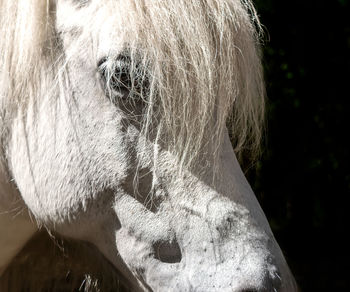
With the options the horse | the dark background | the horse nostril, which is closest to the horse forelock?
the horse

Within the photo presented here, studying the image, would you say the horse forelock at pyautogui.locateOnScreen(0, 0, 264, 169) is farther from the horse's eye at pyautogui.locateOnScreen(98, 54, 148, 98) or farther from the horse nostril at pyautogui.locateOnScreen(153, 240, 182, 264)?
the horse nostril at pyautogui.locateOnScreen(153, 240, 182, 264)

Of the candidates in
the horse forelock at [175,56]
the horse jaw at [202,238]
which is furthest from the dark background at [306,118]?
the horse jaw at [202,238]

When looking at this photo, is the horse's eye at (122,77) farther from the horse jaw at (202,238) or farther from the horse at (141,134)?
the horse jaw at (202,238)

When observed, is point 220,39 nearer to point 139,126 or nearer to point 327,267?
point 139,126

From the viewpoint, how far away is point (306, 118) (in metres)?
2.95

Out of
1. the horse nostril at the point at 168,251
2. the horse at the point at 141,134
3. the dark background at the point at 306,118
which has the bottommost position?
the dark background at the point at 306,118

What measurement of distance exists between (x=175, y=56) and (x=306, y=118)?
62.7 inches

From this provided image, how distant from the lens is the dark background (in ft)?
9.45

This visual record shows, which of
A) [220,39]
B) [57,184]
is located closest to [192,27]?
[220,39]

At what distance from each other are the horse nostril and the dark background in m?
1.38

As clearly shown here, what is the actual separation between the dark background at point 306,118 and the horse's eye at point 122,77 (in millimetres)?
1357

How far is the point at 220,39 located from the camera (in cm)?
151

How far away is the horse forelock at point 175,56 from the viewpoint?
1.46m

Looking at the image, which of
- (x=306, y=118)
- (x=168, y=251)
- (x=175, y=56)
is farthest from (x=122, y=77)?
(x=306, y=118)
